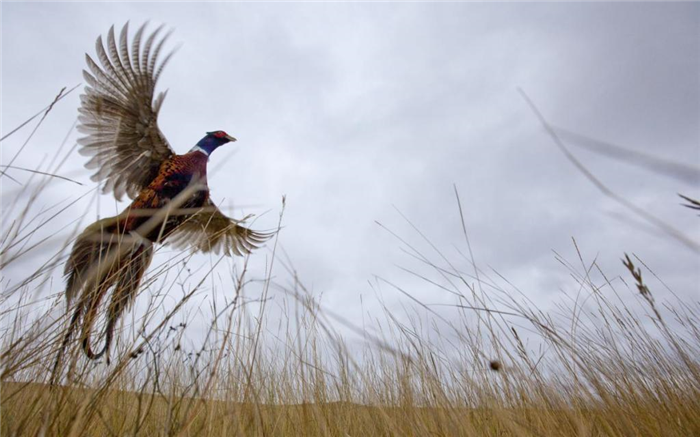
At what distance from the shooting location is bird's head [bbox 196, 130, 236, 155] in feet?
17.8

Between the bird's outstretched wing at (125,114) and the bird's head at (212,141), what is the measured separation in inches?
33.3

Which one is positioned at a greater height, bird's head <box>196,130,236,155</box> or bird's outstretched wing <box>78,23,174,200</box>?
bird's head <box>196,130,236,155</box>

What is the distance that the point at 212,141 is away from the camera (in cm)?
547

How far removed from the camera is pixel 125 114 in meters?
4.31

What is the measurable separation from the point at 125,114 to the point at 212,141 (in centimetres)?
126

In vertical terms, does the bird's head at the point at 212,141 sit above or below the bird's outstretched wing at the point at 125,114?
above

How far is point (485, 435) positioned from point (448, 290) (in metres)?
0.78

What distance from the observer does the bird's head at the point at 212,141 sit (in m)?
5.44

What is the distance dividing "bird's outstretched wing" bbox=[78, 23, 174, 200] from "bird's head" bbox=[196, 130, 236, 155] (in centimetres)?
85

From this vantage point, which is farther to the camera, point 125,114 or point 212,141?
point 212,141

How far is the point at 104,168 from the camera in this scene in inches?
181

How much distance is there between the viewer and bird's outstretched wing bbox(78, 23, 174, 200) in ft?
13.2

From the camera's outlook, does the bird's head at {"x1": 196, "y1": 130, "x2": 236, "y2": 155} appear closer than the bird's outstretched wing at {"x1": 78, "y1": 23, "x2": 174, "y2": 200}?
No

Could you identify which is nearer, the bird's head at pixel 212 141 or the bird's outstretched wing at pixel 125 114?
the bird's outstretched wing at pixel 125 114
